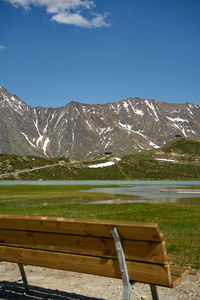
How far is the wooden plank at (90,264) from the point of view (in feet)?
19.4

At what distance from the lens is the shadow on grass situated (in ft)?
27.8

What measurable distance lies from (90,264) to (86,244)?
17.8 inches

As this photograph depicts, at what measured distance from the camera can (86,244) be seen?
259 inches

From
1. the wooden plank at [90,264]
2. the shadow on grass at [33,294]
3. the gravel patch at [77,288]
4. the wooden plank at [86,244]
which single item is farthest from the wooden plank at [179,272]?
the shadow on grass at [33,294]

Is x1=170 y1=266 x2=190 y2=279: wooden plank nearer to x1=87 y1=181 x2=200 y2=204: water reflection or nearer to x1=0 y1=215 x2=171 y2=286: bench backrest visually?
x1=0 y1=215 x2=171 y2=286: bench backrest

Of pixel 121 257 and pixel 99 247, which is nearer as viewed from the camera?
pixel 121 257

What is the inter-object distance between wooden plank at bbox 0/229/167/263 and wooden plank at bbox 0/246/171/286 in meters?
0.19

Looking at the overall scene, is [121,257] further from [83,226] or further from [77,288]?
[77,288]

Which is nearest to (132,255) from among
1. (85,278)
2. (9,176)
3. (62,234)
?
(62,234)

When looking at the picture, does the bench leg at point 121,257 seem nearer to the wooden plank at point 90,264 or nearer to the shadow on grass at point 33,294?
the wooden plank at point 90,264

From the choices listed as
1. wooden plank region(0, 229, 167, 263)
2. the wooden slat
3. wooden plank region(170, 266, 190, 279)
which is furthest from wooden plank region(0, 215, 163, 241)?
A: wooden plank region(170, 266, 190, 279)

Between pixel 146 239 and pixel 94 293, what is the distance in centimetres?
372

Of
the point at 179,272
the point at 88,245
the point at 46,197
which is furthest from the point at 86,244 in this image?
the point at 46,197

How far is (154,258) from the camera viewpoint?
5.80m
